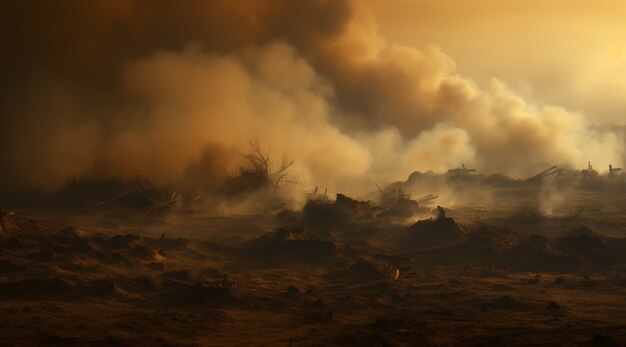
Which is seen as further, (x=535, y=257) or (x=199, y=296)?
(x=535, y=257)

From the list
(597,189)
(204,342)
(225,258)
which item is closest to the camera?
(204,342)

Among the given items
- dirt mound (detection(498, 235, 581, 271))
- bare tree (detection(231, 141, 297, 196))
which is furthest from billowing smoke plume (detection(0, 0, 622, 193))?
dirt mound (detection(498, 235, 581, 271))

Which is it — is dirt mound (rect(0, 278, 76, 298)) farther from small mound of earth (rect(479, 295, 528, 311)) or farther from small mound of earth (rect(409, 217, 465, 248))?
small mound of earth (rect(409, 217, 465, 248))

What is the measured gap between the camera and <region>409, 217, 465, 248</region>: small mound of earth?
17.7 metres

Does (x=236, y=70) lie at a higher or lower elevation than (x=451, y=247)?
higher

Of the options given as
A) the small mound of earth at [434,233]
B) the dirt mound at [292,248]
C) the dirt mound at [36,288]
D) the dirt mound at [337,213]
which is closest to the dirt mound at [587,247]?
the small mound of earth at [434,233]

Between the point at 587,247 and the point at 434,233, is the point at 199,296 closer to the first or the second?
the point at 434,233

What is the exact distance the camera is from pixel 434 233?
18.2 m

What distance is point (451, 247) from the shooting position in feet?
55.7

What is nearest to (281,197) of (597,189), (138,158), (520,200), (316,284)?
(138,158)

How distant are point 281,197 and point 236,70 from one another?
35.9 feet

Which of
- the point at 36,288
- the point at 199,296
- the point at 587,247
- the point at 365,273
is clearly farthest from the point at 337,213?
the point at 36,288

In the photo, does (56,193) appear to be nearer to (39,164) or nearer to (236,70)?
(39,164)

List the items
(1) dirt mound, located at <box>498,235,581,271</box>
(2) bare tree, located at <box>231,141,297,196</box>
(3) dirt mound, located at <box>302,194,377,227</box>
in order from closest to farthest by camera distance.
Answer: (1) dirt mound, located at <box>498,235,581,271</box>
(3) dirt mound, located at <box>302,194,377,227</box>
(2) bare tree, located at <box>231,141,297,196</box>
